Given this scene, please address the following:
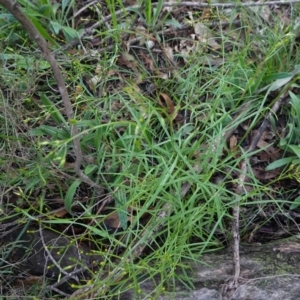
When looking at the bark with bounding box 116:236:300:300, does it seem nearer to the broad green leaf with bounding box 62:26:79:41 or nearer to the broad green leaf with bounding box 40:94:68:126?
the broad green leaf with bounding box 40:94:68:126

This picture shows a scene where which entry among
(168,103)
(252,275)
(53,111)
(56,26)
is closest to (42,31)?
(56,26)

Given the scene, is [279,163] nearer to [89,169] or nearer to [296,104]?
[296,104]

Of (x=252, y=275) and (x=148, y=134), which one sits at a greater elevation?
(x=148, y=134)

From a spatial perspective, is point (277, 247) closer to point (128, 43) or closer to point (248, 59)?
point (248, 59)

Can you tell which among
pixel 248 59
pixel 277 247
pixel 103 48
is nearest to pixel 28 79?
pixel 103 48

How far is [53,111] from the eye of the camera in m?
1.86

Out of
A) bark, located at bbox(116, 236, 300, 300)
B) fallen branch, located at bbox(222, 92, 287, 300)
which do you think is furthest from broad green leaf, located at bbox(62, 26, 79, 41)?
bark, located at bbox(116, 236, 300, 300)

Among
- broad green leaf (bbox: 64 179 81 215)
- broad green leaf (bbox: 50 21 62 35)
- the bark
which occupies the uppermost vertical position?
broad green leaf (bbox: 50 21 62 35)

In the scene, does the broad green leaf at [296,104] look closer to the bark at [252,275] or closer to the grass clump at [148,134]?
the grass clump at [148,134]

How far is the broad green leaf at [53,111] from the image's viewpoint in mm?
1870

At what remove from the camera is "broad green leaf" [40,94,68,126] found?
1870 mm

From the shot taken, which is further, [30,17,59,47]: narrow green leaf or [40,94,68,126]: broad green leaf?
[30,17,59,47]: narrow green leaf

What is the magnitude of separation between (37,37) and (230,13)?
4.02 ft

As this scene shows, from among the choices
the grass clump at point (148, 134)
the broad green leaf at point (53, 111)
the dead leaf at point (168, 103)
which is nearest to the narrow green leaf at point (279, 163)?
the grass clump at point (148, 134)
